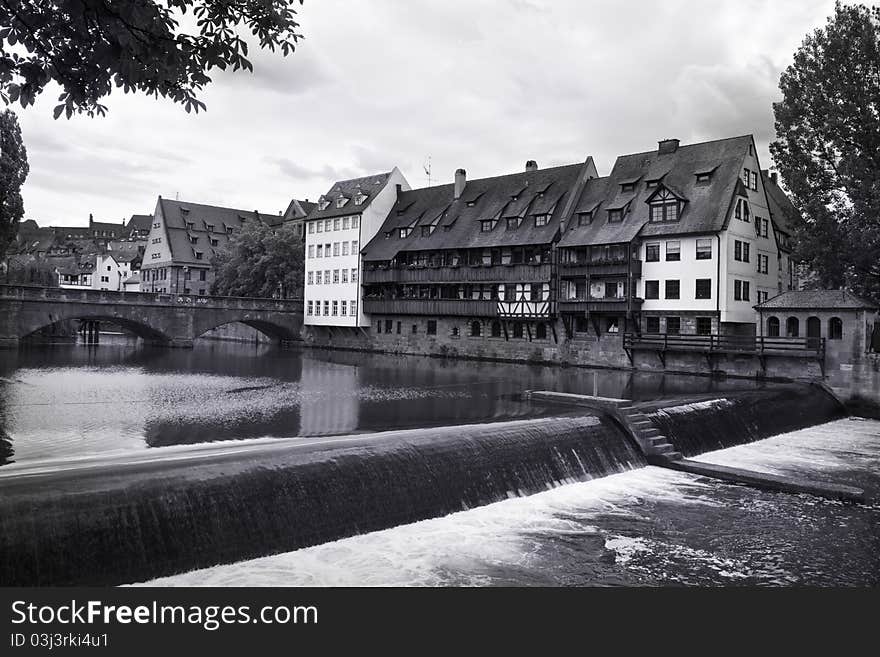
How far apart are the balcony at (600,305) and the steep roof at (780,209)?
9.69 metres

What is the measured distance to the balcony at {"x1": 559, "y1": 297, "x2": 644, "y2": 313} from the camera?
45.8 meters

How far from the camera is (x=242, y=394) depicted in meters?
29.6

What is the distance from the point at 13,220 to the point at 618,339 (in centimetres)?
4029

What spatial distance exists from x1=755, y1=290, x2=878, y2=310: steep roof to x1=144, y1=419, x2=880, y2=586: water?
2024 centimetres

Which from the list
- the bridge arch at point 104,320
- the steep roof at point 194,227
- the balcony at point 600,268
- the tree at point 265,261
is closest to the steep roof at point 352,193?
the tree at point 265,261

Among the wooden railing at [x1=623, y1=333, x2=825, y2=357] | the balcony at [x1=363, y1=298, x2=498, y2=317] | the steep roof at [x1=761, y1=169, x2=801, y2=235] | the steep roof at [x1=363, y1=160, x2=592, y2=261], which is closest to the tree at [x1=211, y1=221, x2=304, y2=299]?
the steep roof at [x1=363, y1=160, x2=592, y2=261]

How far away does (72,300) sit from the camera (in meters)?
54.6

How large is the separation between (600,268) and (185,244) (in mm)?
70154

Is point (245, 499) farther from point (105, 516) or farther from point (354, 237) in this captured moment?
point (354, 237)

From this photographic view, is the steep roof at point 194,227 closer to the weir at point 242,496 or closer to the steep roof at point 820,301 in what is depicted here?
the steep roof at point 820,301

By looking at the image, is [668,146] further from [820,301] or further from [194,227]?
[194,227]

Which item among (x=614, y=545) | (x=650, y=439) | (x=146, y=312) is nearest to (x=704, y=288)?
(x=650, y=439)

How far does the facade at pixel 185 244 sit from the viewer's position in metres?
99.1

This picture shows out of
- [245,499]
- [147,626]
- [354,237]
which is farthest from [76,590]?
[354,237]
